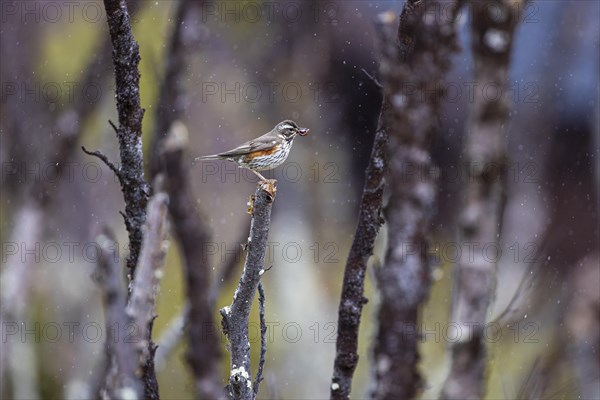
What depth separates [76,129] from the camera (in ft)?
26.4

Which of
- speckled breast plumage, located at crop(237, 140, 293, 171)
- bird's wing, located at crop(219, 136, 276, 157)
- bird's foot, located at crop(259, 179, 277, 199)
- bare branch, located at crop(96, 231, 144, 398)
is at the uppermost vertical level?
→ bird's wing, located at crop(219, 136, 276, 157)

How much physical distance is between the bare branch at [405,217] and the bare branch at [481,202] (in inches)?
24.9

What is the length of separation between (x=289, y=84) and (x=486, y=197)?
6852 mm

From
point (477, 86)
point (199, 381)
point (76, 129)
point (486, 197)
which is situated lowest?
point (199, 381)

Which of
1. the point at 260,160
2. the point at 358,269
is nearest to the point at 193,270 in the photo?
the point at 260,160

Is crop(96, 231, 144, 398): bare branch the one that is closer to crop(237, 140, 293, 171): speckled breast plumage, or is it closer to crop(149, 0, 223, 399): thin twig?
crop(237, 140, 293, 171): speckled breast plumage

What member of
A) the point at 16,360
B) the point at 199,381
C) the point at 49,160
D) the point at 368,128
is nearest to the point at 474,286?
the point at 199,381

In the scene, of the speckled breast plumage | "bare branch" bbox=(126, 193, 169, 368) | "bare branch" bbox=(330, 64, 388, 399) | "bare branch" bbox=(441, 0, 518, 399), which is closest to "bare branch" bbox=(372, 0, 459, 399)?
"bare branch" bbox=(330, 64, 388, 399)

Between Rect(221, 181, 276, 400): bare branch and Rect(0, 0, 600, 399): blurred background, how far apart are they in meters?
4.53

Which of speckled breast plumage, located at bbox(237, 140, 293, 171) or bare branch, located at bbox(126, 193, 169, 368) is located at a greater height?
speckled breast plumage, located at bbox(237, 140, 293, 171)

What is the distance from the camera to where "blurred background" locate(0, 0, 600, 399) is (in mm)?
8508

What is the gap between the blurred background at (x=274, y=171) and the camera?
8.51 metres

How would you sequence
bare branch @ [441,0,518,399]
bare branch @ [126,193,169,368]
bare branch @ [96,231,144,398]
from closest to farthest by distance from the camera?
bare branch @ [96,231,144,398]
bare branch @ [126,193,169,368]
bare branch @ [441,0,518,399]

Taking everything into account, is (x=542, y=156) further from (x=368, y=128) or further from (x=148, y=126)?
(x=148, y=126)
